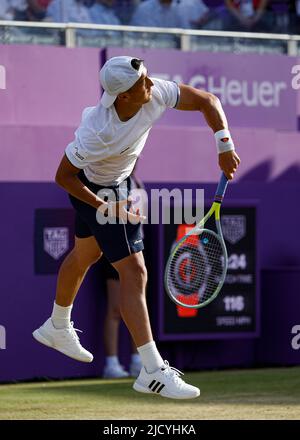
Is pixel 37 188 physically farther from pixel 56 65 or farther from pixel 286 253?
pixel 286 253

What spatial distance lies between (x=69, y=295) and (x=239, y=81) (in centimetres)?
515

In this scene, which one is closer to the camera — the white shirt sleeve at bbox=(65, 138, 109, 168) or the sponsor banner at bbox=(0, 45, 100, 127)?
the white shirt sleeve at bbox=(65, 138, 109, 168)

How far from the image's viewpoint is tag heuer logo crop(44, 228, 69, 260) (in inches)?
379

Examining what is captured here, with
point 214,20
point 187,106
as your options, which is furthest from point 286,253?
point 187,106

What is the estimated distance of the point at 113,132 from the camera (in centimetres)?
618

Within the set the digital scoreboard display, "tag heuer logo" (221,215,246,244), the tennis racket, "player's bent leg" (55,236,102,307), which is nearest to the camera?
"player's bent leg" (55,236,102,307)

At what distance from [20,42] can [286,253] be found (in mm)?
3178

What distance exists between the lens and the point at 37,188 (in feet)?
31.3

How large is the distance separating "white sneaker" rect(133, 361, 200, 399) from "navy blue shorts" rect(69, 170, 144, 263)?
0.67 m

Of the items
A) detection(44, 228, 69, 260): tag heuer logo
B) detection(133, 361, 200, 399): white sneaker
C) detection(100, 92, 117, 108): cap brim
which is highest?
detection(100, 92, 117, 108): cap brim

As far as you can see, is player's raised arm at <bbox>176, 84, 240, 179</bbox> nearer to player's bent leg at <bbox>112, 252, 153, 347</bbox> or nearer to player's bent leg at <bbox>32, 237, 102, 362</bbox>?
player's bent leg at <bbox>112, 252, 153, 347</bbox>

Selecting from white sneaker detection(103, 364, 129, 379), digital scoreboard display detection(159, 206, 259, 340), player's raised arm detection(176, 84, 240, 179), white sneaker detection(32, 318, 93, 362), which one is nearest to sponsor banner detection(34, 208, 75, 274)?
digital scoreboard display detection(159, 206, 259, 340)

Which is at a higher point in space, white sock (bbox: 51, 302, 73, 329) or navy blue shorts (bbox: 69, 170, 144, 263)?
navy blue shorts (bbox: 69, 170, 144, 263)

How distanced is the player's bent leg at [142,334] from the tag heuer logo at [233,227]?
3862 millimetres
